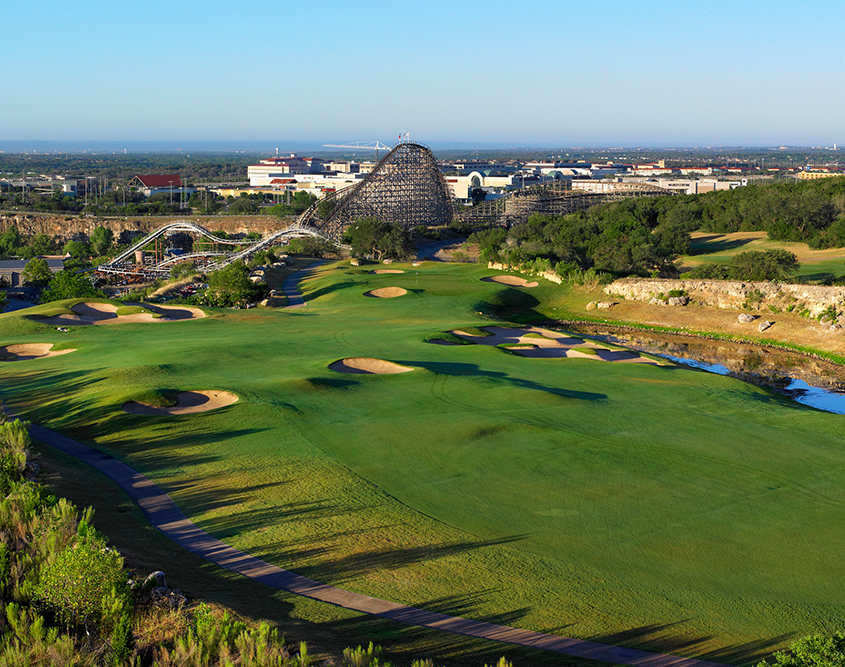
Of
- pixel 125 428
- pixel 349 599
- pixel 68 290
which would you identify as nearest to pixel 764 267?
pixel 125 428

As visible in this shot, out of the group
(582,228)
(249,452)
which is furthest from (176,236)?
(249,452)

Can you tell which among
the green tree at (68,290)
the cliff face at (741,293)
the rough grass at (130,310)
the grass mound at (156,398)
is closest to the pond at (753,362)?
the cliff face at (741,293)

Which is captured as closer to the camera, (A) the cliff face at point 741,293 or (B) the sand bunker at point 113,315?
(B) the sand bunker at point 113,315

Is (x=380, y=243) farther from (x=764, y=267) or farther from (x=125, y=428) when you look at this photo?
(x=125, y=428)

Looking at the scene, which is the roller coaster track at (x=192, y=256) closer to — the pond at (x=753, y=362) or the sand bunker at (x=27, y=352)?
the sand bunker at (x=27, y=352)

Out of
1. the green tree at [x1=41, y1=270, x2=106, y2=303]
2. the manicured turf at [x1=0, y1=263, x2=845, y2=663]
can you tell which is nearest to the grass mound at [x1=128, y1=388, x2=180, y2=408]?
the manicured turf at [x1=0, y1=263, x2=845, y2=663]

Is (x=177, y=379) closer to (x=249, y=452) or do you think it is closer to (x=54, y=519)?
(x=249, y=452)
